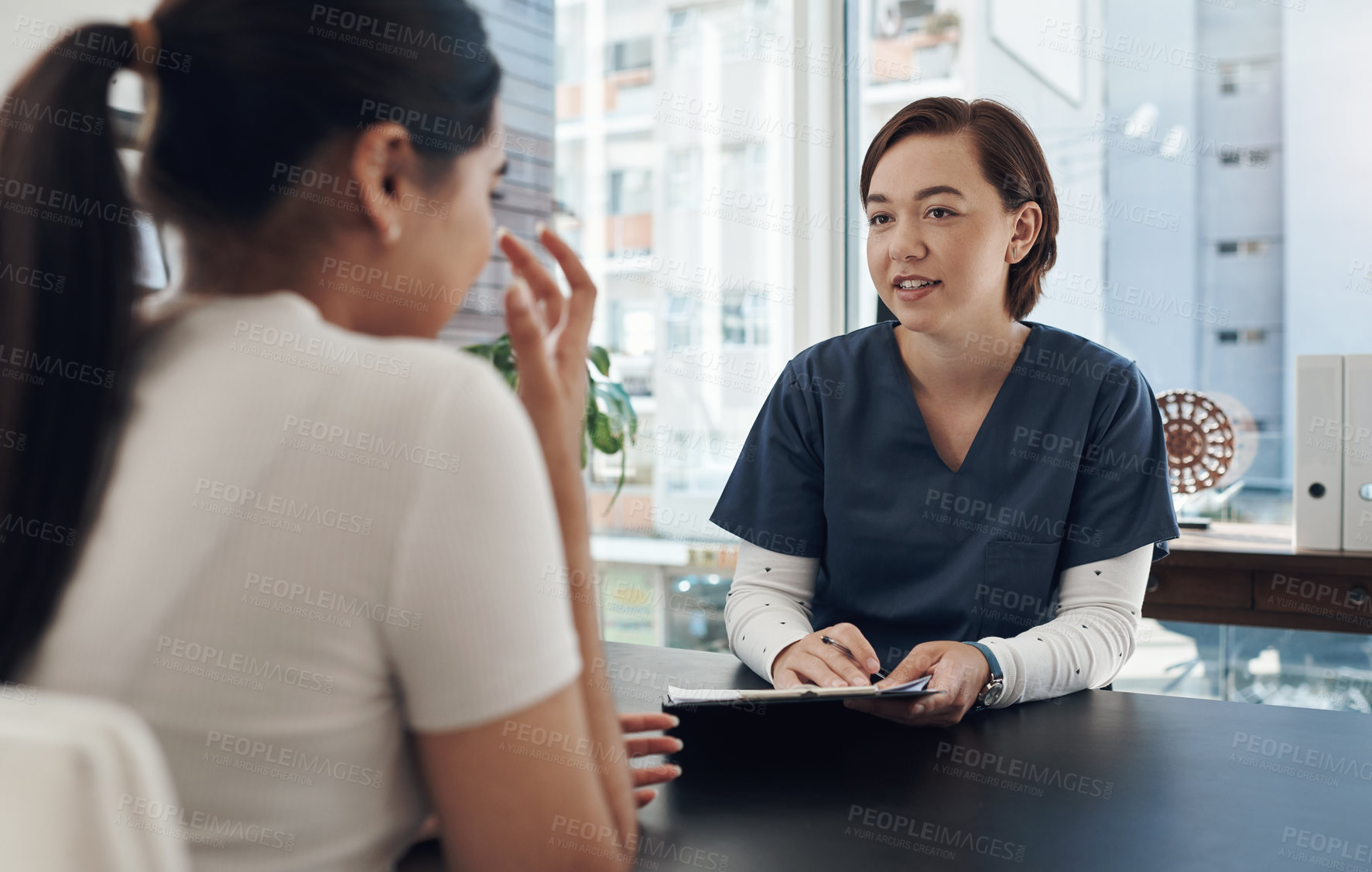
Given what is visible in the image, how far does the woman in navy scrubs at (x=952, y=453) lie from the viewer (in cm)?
121

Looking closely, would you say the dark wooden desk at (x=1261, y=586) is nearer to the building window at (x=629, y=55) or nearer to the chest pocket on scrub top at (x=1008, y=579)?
the chest pocket on scrub top at (x=1008, y=579)

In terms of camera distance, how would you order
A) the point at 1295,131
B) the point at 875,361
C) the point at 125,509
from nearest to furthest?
1. the point at 125,509
2. the point at 875,361
3. the point at 1295,131

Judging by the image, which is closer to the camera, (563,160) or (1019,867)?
(1019,867)

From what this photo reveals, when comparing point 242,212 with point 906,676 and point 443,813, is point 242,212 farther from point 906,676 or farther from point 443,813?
point 906,676

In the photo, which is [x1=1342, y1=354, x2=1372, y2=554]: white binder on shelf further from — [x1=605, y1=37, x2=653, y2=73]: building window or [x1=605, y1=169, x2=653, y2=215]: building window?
[x1=605, y1=37, x2=653, y2=73]: building window

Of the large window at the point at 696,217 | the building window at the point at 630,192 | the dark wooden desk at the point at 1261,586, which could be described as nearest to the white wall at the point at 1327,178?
the dark wooden desk at the point at 1261,586

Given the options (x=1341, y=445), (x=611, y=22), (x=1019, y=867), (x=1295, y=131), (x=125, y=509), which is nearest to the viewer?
(x=125, y=509)

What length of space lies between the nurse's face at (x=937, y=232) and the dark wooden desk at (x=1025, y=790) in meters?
0.56

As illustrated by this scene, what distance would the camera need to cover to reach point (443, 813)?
403mm

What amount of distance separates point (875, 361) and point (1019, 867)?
34.4 inches

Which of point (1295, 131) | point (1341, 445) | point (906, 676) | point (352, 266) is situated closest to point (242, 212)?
point (352, 266)

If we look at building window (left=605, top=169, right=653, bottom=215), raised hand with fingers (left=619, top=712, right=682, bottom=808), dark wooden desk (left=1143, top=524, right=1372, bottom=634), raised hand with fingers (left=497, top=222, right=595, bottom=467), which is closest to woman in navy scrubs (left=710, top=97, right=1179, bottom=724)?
raised hand with fingers (left=619, top=712, right=682, bottom=808)

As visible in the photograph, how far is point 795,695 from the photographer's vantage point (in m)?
0.72

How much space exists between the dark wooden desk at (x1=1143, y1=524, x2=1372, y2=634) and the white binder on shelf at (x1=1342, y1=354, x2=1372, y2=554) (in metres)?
0.05
